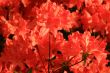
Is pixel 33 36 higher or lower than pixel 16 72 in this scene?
higher

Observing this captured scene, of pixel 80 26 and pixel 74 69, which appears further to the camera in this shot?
pixel 80 26

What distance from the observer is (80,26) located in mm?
1802

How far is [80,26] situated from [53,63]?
54 cm

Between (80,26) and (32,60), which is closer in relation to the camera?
(32,60)

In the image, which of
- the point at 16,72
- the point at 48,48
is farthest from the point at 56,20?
the point at 16,72

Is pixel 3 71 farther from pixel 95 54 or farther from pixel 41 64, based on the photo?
pixel 95 54

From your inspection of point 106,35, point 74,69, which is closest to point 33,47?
point 74,69

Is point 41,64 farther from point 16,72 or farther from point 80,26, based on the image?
point 80,26

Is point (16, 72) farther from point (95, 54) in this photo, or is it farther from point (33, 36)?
point (95, 54)

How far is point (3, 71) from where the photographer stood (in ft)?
4.29

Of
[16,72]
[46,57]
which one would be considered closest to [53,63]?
[46,57]

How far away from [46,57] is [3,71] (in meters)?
0.16

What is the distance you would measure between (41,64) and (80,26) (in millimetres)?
559

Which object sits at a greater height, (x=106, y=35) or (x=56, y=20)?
(x=56, y=20)
